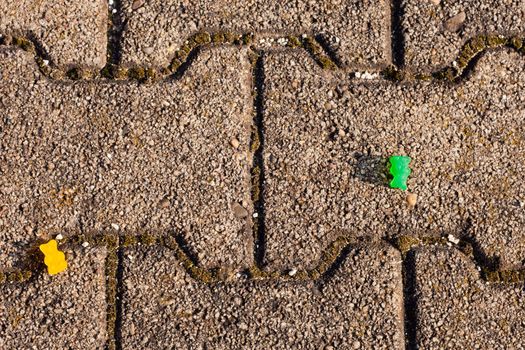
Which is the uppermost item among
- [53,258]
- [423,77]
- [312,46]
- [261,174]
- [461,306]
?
[312,46]

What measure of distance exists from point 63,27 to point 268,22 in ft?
2.27

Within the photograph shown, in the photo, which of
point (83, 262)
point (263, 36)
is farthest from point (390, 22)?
point (83, 262)

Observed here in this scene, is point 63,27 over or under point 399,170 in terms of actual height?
over

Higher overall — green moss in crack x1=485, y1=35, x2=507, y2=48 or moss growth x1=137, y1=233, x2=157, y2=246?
green moss in crack x1=485, y1=35, x2=507, y2=48

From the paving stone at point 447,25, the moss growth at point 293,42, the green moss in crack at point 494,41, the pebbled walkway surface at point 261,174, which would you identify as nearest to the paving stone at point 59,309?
the pebbled walkway surface at point 261,174

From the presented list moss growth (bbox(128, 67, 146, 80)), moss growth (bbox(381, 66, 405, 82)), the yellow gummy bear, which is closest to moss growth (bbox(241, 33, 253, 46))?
moss growth (bbox(128, 67, 146, 80))

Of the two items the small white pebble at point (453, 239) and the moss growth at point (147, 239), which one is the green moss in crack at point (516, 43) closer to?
the small white pebble at point (453, 239)

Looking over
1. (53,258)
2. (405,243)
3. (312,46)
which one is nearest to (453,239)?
(405,243)

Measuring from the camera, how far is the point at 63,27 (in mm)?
2338

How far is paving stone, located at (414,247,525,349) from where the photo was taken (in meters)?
2.24

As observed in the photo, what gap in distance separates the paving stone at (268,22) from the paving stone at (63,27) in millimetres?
100

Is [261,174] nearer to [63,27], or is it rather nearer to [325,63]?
[325,63]

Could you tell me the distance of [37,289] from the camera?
2.22 metres

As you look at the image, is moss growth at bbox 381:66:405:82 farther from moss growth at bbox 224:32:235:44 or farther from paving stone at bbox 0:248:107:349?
paving stone at bbox 0:248:107:349
